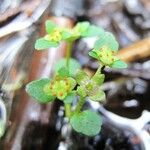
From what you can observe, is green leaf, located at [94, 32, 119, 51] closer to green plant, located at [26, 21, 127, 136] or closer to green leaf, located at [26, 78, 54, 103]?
green plant, located at [26, 21, 127, 136]

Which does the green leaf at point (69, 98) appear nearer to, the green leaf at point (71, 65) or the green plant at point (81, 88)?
the green plant at point (81, 88)

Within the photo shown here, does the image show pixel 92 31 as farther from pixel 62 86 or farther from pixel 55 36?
pixel 62 86

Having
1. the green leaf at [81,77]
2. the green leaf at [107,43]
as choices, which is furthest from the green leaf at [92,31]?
the green leaf at [81,77]

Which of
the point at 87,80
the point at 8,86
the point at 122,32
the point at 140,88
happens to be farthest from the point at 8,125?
the point at 122,32

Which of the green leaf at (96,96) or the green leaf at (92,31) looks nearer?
the green leaf at (96,96)

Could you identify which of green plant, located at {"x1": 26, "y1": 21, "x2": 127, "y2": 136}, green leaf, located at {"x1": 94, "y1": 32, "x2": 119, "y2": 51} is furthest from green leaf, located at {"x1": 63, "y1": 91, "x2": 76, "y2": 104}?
green leaf, located at {"x1": 94, "y1": 32, "x2": 119, "y2": 51}

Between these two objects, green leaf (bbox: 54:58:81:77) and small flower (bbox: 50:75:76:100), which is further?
green leaf (bbox: 54:58:81:77)
